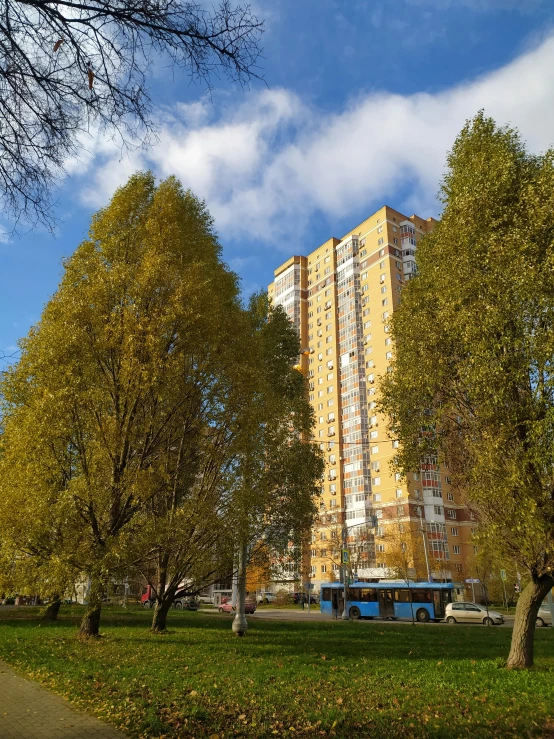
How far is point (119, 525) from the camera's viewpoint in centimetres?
1380

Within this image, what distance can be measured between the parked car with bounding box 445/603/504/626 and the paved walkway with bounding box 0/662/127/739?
29.3m

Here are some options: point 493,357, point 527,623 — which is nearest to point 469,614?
point 527,623

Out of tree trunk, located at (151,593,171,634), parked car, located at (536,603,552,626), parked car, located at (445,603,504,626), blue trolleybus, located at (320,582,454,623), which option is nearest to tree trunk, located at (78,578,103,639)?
tree trunk, located at (151,593,171,634)

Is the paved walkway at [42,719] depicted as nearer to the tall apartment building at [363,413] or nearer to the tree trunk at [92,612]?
the tree trunk at [92,612]

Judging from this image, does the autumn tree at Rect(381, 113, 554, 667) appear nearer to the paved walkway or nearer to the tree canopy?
the tree canopy

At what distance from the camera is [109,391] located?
46.0ft

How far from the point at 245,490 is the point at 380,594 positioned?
27.2 m

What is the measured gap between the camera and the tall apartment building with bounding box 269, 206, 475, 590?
6488 cm

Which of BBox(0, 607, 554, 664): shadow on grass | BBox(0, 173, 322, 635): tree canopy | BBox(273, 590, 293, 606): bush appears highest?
BBox(0, 173, 322, 635): tree canopy

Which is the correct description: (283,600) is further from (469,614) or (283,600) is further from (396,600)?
(469,614)

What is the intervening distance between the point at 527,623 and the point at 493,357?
6164mm

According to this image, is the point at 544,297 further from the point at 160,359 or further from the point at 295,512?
the point at 295,512

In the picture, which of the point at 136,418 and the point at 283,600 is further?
the point at 283,600

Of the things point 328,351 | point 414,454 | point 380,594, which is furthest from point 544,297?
point 328,351
